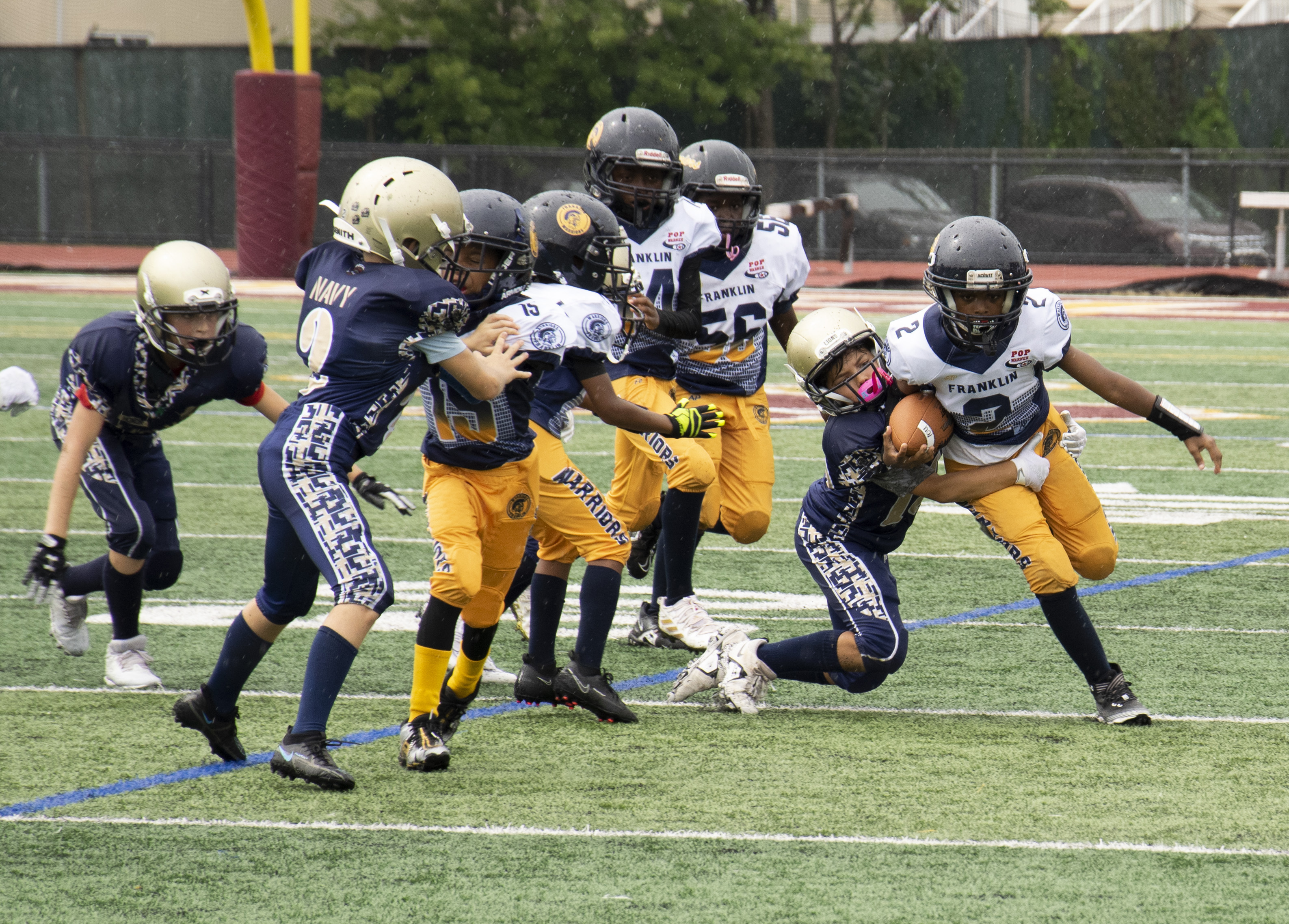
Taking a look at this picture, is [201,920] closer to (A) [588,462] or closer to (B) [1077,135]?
(A) [588,462]

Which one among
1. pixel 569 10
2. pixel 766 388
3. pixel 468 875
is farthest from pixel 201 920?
pixel 569 10

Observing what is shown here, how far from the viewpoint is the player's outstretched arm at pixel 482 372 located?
4.37 meters

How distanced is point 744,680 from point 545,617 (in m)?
0.65

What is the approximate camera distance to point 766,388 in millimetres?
13844

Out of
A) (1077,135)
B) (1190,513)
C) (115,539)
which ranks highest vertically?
(1077,135)

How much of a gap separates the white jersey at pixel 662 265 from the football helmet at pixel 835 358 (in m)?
1.28

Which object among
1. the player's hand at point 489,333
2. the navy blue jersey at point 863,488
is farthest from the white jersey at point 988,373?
the player's hand at point 489,333

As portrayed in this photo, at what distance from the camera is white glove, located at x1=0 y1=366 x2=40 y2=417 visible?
18.5 feet

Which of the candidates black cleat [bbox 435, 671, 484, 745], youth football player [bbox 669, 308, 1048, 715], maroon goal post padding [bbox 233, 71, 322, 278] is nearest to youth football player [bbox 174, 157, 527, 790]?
black cleat [bbox 435, 671, 484, 745]

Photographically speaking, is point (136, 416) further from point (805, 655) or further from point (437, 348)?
point (805, 655)

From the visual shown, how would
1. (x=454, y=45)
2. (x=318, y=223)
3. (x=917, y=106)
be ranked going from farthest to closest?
1. (x=917, y=106)
2. (x=454, y=45)
3. (x=318, y=223)

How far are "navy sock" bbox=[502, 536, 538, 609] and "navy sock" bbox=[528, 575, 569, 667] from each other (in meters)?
0.15

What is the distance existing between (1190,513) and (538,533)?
4667 mm

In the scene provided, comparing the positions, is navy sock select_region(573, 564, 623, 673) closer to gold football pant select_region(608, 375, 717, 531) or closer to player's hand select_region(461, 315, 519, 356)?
gold football pant select_region(608, 375, 717, 531)
